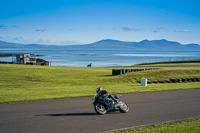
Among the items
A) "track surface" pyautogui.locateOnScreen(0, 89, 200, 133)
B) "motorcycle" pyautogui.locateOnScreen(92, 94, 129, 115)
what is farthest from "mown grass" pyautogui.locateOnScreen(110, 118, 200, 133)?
"motorcycle" pyautogui.locateOnScreen(92, 94, 129, 115)

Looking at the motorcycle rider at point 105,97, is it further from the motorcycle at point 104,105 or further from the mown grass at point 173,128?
the mown grass at point 173,128

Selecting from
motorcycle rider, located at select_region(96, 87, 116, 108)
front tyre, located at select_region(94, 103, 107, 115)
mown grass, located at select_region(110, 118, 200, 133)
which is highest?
motorcycle rider, located at select_region(96, 87, 116, 108)

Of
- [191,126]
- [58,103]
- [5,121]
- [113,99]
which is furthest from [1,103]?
[191,126]

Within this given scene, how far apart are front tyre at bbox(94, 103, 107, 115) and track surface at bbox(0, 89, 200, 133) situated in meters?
0.27

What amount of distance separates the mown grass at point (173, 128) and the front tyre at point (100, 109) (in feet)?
9.56

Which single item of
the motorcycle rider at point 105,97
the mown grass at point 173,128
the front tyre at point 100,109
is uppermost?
the motorcycle rider at point 105,97

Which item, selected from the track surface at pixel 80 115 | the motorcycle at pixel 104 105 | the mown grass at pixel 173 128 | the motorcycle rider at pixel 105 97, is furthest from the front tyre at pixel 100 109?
the mown grass at pixel 173 128

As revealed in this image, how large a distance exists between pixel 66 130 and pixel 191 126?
515 centimetres

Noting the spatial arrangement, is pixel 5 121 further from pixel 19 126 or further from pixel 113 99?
pixel 113 99

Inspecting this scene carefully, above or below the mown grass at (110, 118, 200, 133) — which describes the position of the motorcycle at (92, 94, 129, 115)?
above

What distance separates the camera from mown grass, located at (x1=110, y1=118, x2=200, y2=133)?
386 inches

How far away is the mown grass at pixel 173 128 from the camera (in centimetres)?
980

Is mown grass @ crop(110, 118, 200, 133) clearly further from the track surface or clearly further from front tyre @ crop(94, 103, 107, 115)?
front tyre @ crop(94, 103, 107, 115)

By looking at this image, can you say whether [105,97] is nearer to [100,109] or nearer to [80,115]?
[100,109]
